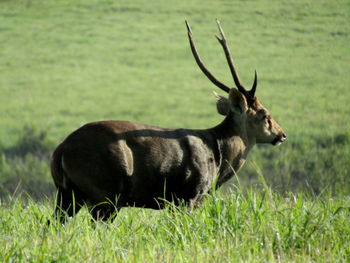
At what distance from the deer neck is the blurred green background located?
941 cm

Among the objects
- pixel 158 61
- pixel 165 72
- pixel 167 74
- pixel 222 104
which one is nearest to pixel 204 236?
pixel 222 104

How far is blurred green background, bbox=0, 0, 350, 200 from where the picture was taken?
20266mm

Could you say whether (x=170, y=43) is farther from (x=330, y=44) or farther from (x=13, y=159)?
(x=13, y=159)

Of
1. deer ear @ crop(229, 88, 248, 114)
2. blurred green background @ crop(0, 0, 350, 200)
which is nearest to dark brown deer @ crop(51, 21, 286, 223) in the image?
deer ear @ crop(229, 88, 248, 114)

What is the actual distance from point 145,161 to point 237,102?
1.18 meters

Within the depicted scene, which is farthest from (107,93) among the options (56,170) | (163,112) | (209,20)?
(56,170)

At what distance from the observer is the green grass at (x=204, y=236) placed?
189 inches

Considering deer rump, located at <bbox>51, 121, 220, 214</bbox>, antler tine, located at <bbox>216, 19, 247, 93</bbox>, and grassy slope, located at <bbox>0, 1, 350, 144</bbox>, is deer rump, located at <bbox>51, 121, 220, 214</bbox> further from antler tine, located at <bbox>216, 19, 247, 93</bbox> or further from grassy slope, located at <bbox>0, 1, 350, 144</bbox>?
grassy slope, located at <bbox>0, 1, 350, 144</bbox>

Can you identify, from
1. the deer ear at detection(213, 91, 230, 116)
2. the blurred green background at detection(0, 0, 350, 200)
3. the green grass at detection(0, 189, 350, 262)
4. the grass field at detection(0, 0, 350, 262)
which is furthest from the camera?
the blurred green background at detection(0, 0, 350, 200)

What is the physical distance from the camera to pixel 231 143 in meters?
7.18

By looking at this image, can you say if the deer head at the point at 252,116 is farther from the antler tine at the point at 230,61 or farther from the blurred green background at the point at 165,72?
the blurred green background at the point at 165,72

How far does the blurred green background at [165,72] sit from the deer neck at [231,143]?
9.41 m

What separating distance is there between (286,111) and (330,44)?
14.6ft

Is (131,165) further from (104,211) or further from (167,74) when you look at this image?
(167,74)
